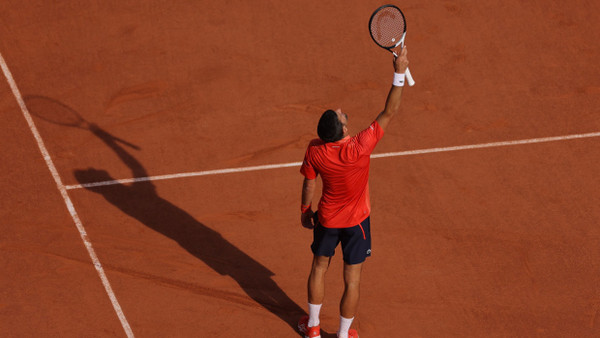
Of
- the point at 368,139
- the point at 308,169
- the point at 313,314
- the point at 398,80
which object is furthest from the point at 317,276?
the point at 398,80

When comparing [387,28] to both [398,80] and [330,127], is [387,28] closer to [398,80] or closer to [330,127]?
[398,80]

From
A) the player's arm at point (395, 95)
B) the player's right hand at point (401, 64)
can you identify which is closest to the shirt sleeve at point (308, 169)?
the player's arm at point (395, 95)

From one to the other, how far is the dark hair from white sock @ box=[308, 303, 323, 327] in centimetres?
179

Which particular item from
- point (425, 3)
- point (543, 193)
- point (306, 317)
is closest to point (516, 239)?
point (543, 193)

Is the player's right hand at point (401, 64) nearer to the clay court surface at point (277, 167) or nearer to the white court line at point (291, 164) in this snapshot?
the clay court surface at point (277, 167)

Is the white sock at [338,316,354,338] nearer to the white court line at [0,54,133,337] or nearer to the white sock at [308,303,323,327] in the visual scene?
the white sock at [308,303,323,327]

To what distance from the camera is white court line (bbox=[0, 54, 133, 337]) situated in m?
7.84

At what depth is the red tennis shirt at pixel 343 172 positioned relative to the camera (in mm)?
6305

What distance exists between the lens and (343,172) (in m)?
6.38

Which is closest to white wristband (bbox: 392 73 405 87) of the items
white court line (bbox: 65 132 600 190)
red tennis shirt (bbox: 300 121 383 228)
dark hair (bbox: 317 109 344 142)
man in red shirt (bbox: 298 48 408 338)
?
man in red shirt (bbox: 298 48 408 338)

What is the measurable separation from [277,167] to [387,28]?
2699mm

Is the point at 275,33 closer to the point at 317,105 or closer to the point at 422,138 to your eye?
the point at 317,105

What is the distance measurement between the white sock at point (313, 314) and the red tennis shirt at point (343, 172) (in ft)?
2.98

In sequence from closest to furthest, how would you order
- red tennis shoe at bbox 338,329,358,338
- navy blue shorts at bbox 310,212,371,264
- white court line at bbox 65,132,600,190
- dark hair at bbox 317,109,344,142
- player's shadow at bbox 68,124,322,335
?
dark hair at bbox 317,109,344,142
navy blue shorts at bbox 310,212,371,264
red tennis shoe at bbox 338,329,358,338
player's shadow at bbox 68,124,322,335
white court line at bbox 65,132,600,190
